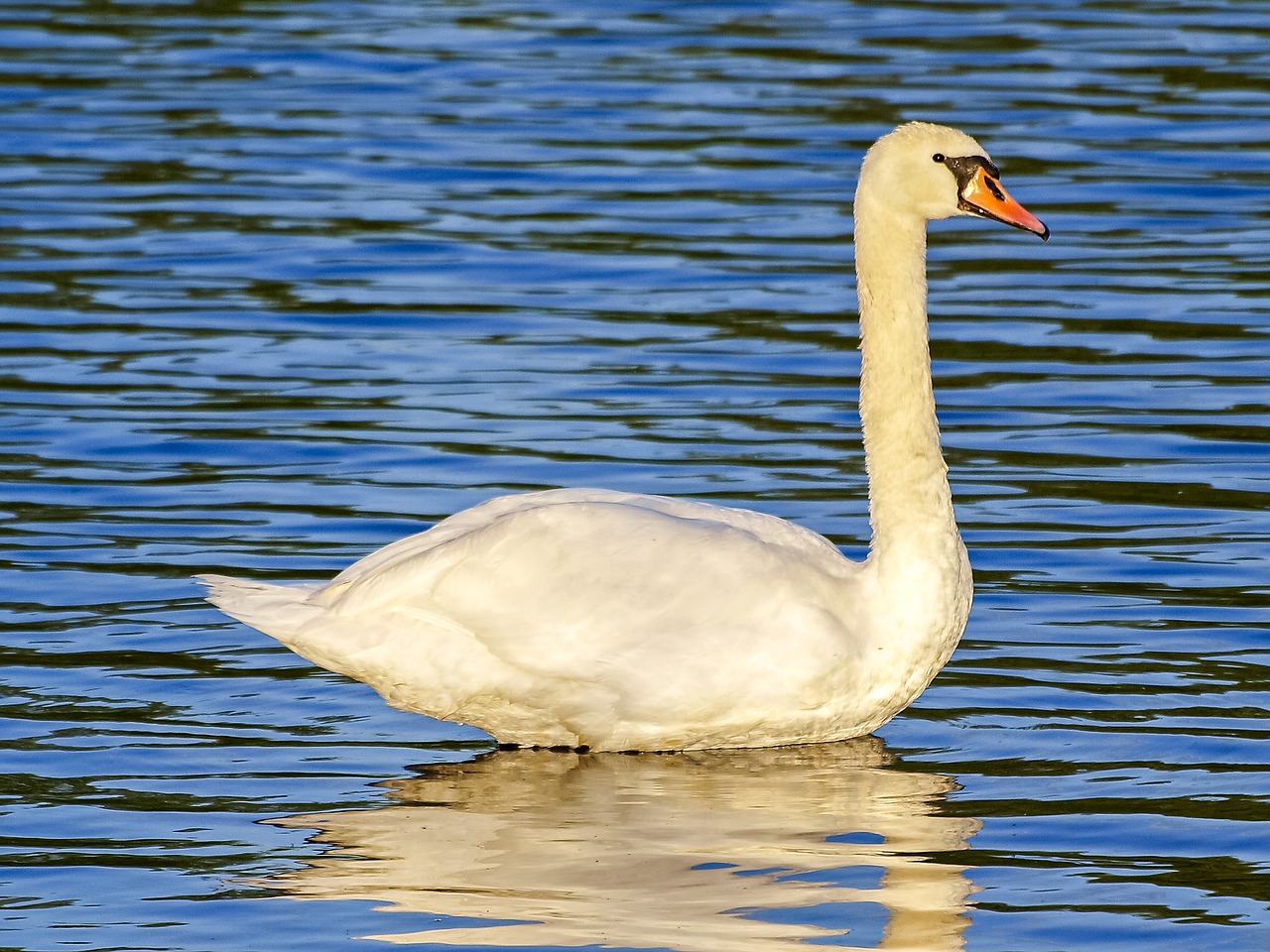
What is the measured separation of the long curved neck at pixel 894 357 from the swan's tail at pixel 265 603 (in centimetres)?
165

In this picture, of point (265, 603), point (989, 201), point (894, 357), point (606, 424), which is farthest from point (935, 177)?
point (606, 424)

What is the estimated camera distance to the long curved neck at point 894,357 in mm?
7480

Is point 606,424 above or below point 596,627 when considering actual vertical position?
above

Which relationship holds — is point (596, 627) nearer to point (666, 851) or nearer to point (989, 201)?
point (666, 851)

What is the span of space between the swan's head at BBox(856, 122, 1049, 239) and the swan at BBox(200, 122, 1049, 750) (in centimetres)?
85

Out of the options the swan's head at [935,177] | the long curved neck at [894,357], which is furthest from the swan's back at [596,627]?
the swan's head at [935,177]

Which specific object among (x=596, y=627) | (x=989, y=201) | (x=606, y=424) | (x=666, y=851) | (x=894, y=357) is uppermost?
(x=989, y=201)

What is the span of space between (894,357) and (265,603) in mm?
1934

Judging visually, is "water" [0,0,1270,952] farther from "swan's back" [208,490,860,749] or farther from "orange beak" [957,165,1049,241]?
"orange beak" [957,165,1049,241]

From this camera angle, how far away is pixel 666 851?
20.6ft

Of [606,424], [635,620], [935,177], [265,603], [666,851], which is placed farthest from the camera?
[606,424]

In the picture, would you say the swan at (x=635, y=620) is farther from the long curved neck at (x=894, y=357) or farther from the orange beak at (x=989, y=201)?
the orange beak at (x=989, y=201)

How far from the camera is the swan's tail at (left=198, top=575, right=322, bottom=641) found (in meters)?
7.15

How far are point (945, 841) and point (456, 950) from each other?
1.34 metres
